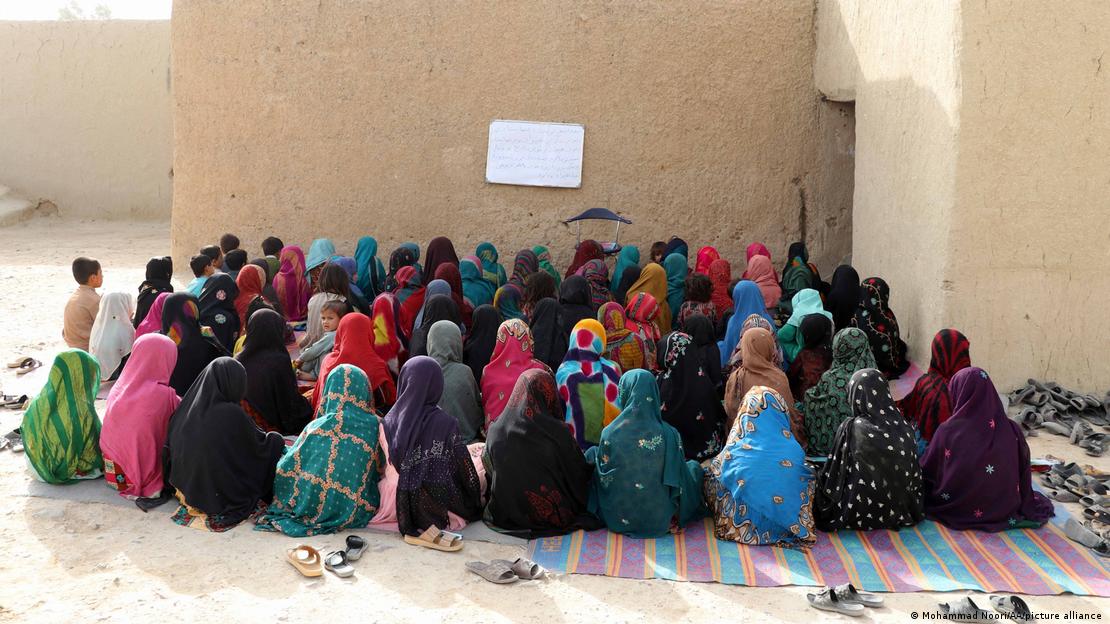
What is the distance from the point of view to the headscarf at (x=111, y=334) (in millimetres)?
6766

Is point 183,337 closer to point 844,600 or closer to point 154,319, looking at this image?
point 154,319

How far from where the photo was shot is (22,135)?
49.0ft

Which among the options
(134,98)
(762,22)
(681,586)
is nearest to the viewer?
(681,586)

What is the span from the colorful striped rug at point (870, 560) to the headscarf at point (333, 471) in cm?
85

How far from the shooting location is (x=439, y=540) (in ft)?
14.8

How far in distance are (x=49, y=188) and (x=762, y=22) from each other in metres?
11.0

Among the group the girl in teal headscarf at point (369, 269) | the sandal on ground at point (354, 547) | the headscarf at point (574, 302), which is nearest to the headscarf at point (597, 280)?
the headscarf at point (574, 302)

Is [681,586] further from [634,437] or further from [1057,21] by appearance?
[1057,21]

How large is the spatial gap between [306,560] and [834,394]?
2879mm

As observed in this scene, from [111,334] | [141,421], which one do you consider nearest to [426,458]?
[141,421]

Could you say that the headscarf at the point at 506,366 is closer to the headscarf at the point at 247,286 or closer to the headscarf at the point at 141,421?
the headscarf at the point at 141,421

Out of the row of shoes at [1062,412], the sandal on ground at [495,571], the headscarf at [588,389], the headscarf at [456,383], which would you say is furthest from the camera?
the row of shoes at [1062,412]

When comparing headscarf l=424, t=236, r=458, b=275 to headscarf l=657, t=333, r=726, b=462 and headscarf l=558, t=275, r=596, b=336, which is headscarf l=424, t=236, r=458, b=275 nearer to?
headscarf l=558, t=275, r=596, b=336

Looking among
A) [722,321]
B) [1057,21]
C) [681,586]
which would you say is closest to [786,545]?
[681,586]
